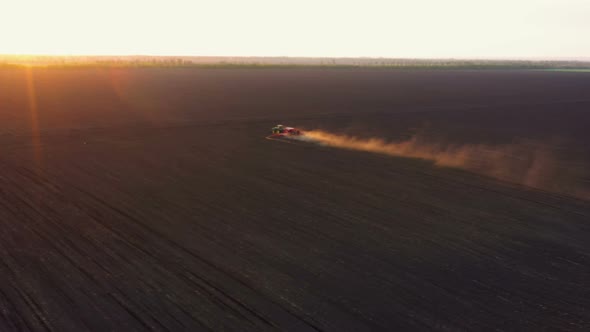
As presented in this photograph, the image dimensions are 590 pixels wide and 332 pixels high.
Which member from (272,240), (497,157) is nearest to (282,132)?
(497,157)

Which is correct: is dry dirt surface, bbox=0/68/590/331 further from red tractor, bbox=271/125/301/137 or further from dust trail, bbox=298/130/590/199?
red tractor, bbox=271/125/301/137

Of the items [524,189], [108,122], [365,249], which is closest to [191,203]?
[365,249]

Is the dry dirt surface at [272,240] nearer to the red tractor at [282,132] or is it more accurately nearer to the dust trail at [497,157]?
the dust trail at [497,157]

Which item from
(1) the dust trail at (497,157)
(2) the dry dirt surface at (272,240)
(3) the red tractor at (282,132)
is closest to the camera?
(2) the dry dirt surface at (272,240)

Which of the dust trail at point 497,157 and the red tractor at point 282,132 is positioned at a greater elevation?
the red tractor at point 282,132

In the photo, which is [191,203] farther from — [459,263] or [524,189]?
[524,189]

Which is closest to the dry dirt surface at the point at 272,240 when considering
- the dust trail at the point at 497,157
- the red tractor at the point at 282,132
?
the dust trail at the point at 497,157
